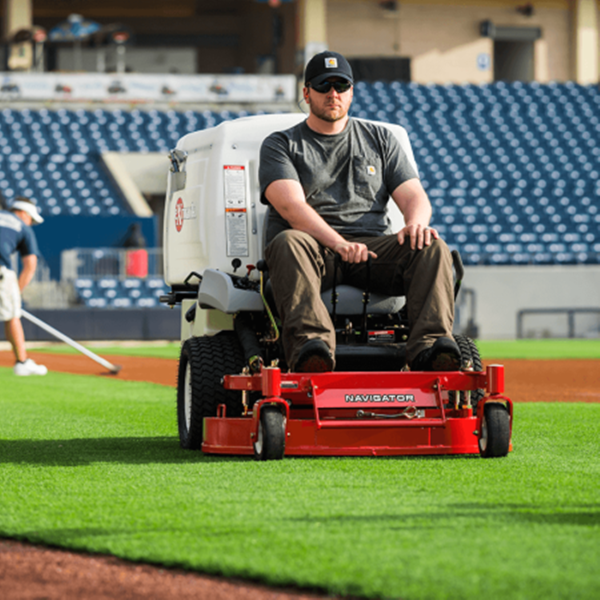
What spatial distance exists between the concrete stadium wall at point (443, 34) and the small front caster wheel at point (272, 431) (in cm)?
3081

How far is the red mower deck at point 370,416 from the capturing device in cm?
544

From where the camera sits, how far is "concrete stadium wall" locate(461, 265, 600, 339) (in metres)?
27.0

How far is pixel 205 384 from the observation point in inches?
235

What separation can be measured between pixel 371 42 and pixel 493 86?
453 centimetres

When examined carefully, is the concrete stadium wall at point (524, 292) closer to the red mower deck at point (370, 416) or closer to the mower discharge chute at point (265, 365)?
the mower discharge chute at point (265, 365)

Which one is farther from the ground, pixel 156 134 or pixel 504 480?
pixel 156 134

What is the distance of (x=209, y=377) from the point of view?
5.98m

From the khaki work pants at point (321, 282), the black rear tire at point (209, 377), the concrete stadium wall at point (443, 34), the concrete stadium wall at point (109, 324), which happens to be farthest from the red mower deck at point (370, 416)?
the concrete stadium wall at point (443, 34)

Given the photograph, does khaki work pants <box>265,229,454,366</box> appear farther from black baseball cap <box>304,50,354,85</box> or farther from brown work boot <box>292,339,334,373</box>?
black baseball cap <box>304,50,354,85</box>

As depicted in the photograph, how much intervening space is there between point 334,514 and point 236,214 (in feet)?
9.57

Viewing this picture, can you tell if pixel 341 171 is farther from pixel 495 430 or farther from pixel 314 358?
pixel 495 430

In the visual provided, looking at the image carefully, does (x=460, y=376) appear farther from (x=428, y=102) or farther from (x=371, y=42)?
(x=371, y=42)

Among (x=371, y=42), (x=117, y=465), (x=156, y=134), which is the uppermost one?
(x=371, y=42)

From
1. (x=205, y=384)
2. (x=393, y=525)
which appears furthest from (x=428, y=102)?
(x=393, y=525)
